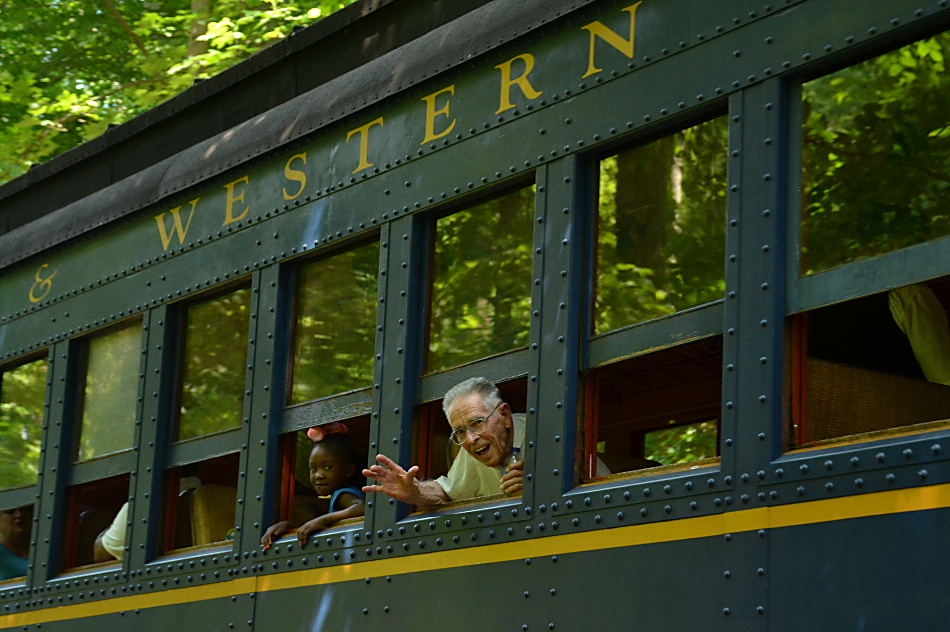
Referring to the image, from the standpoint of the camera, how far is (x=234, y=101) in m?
6.99

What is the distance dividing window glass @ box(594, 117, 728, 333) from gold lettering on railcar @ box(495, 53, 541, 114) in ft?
1.63

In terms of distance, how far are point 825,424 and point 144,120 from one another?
14.9 feet

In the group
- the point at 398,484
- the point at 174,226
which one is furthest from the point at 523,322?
the point at 174,226

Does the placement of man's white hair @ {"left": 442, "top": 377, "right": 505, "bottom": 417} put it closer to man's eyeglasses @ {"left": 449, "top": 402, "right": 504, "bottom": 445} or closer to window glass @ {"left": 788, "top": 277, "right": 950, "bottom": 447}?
man's eyeglasses @ {"left": 449, "top": 402, "right": 504, "bottom": 445}

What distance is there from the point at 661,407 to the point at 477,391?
5.70 feet

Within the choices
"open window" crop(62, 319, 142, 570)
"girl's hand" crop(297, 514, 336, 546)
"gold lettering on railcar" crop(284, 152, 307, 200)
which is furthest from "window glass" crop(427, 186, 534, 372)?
"open window" crop(62, 319, 142, 570)

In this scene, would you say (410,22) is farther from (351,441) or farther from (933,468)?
(933,468)

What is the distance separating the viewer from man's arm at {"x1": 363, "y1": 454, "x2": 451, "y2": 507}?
4988 millimetres

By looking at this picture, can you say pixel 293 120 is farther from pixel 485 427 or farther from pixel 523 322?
pixel 485 427

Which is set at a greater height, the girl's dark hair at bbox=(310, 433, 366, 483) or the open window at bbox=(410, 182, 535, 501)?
the open window at bbox=(410, 182, 535, 501)

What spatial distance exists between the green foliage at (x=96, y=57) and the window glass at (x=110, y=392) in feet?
23.7

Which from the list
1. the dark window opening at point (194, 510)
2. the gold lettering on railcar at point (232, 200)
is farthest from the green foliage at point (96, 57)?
the dark window opening at point (194, 510)

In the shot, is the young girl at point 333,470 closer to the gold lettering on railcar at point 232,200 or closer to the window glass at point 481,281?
the window glass at point 481,281

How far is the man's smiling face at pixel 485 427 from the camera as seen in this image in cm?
501
